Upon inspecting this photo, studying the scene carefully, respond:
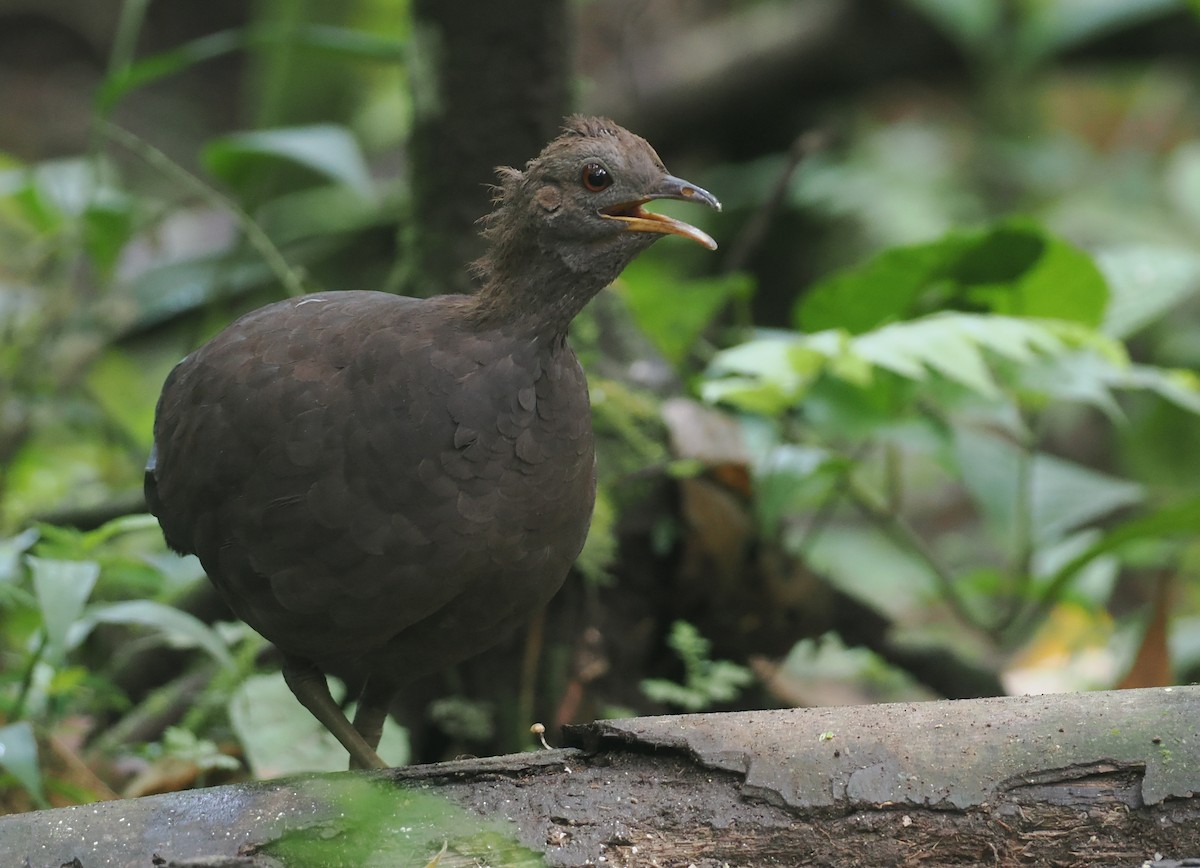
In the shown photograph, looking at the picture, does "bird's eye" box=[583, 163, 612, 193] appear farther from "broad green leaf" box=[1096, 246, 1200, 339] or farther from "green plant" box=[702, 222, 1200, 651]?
"broad green leaf" box=[1096, 246, 1200, 339]

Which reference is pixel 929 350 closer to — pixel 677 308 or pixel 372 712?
pixel 677 308

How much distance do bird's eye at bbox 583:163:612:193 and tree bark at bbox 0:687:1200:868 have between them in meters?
1.10

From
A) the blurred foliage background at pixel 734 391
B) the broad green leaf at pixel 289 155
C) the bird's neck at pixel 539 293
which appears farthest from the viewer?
the broad green leaf at pixel 289 155

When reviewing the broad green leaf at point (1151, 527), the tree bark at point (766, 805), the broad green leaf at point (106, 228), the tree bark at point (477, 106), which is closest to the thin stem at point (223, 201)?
the broad green leaf at point (106, 228)

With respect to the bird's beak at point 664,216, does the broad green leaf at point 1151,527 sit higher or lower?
lower

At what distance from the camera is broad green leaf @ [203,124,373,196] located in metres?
4.64

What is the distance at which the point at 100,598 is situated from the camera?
5.01m

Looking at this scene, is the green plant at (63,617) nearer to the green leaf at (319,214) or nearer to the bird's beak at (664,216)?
the bird's beak at (664,216)

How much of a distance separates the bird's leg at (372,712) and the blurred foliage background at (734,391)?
302 millimetres

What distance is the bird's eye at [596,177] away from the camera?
266 centimetres

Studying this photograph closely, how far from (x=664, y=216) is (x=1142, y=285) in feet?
8.80

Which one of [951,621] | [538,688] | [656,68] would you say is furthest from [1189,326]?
[538,688]

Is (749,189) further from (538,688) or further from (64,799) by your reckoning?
(64,799)

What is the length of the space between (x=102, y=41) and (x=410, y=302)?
12.5 metres
